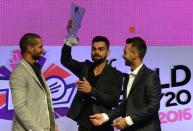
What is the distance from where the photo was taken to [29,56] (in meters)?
2.85

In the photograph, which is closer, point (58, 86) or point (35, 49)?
point (35, 49)

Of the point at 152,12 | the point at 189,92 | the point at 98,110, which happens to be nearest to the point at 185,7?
the point at 152,12

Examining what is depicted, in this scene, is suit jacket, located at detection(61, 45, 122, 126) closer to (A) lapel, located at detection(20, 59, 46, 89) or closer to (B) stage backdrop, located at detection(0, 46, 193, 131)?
(A) lapel, located at detection(20, 59, 46, 89)

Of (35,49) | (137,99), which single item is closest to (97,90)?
(137,99)

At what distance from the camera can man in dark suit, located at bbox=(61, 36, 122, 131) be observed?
3234 mm

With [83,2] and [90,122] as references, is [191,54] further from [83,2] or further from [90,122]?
[90,122]

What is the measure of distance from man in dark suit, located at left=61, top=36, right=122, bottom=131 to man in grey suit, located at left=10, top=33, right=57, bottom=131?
0.40m

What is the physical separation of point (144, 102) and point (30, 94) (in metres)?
0.80

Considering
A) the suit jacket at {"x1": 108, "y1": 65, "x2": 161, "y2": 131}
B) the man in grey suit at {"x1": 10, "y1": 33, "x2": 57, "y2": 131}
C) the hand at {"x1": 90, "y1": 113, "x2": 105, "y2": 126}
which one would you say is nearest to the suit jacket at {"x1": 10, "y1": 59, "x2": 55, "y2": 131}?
the man in grey suit at {"x1": 10, "y1": 33, "x2": 57, "y2": 131}

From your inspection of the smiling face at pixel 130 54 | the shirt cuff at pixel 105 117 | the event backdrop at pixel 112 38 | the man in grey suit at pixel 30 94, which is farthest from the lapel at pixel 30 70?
the event backdrop at pixel 112 38

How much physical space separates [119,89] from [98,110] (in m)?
0.25

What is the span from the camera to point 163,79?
432 cm

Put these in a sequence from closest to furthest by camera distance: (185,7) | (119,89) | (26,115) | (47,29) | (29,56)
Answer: (26,115) < (29,56) < (119,89) < (47,29) < (185,7)

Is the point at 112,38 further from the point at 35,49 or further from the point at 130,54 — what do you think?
the point at 35,49
